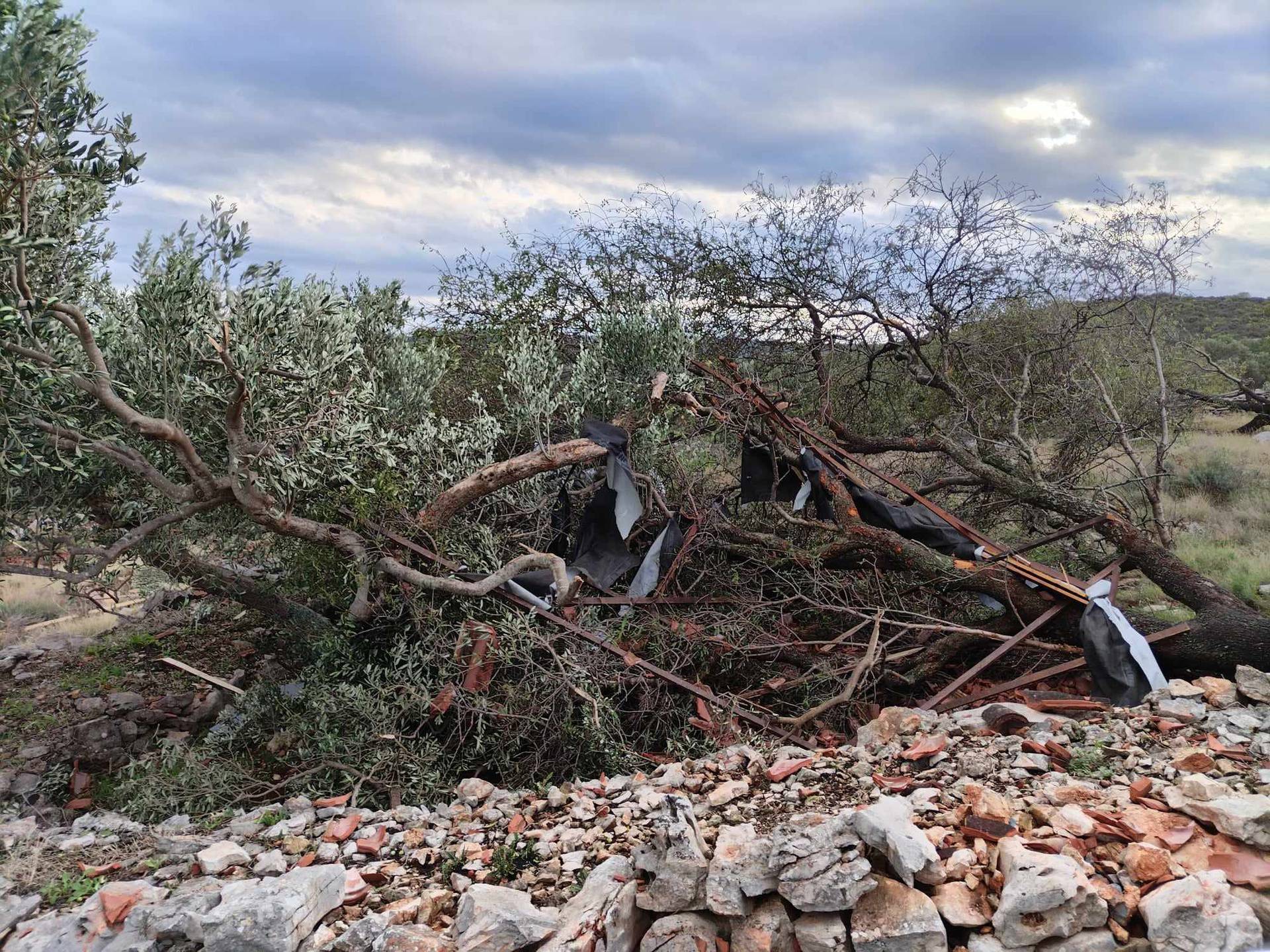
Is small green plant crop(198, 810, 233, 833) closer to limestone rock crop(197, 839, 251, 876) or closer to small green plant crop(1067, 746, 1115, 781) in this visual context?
limestone rock crop(197, 839, 251, 876)

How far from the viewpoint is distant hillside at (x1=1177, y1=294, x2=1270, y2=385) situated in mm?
18672

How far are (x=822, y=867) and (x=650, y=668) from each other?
2.48 meters

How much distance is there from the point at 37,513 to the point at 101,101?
2.60 m

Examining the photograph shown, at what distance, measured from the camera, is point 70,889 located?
3.72m

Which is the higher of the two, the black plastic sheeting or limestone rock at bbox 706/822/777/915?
the black plastic sheeting

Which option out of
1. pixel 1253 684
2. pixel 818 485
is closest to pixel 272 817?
pixel 818 485

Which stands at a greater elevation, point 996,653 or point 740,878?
point 996,653

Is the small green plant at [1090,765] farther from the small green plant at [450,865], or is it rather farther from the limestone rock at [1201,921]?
the small green plant at [450,865]

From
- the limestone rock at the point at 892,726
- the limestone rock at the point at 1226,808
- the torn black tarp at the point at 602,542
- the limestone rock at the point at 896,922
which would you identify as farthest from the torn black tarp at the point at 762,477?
the limestone rock at the point at 896,922

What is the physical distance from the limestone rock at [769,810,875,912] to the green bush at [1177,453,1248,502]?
13173 millimetres

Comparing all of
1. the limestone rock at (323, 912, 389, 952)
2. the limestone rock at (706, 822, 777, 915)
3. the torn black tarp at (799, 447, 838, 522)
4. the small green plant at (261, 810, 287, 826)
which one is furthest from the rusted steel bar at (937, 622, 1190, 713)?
the small green plant at (261, 810, 287, 826)

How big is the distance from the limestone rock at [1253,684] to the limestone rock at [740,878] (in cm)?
339

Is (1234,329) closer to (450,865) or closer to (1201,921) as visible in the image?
(1201,921)

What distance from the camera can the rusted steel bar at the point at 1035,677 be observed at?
17.7 ft
